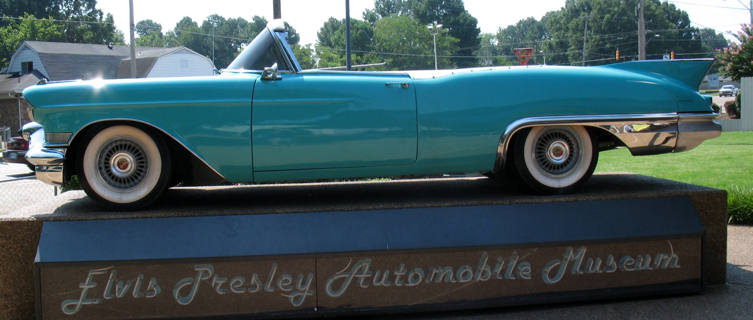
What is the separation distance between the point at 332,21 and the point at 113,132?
71275mm

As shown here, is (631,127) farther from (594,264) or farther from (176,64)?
(176,64)

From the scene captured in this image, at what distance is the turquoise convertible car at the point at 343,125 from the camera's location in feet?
10.4

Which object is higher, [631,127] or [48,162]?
[631,127]

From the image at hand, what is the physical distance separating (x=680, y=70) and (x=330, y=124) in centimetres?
233

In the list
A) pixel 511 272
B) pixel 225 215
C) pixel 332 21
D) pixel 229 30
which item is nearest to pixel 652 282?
pixel 511 272

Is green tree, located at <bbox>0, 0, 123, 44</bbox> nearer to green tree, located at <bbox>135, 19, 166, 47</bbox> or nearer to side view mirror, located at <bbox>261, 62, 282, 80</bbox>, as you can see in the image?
green tree, located at <bbox>135, 19, 166, 47</bbox>

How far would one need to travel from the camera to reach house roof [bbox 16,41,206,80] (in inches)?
1233

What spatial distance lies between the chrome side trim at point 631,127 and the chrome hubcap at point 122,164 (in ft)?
6.88

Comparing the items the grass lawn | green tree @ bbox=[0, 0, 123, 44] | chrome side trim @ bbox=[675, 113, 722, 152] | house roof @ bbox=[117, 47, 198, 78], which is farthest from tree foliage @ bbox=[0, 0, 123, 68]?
chrome side trim @ bbox=[675, 113, 722, 152]

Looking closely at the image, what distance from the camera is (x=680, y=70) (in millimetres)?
3734

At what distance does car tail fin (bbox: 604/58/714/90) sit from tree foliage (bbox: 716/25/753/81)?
1729 centimetres

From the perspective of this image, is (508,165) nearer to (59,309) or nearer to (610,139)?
(610,139)

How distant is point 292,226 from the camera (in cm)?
300

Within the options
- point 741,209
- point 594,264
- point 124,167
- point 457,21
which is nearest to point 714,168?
point 741,209
